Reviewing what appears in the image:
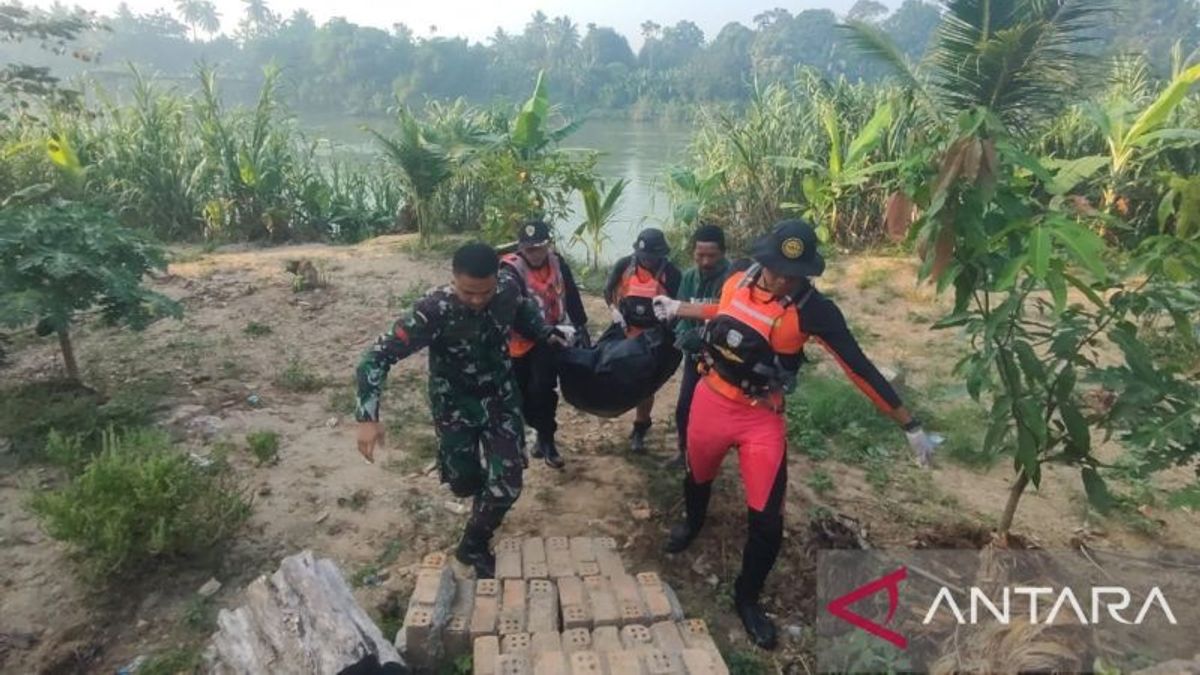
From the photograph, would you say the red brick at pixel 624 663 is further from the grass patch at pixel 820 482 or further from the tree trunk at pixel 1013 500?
the grass patch at pixel 820 482

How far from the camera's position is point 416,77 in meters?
48.9

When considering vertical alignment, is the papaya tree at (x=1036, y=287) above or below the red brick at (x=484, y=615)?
above

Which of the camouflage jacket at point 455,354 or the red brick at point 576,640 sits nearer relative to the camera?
the red brick at point 576,640

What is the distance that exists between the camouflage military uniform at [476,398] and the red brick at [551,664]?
0.91 metres

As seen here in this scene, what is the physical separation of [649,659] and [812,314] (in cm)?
140

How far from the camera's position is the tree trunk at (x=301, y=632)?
7.70 feet

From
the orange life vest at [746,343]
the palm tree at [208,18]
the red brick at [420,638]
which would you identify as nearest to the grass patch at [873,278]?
the orange life vest at [746,343]

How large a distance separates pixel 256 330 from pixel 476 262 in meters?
4.43

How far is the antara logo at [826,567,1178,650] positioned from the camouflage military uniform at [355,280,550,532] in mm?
1545

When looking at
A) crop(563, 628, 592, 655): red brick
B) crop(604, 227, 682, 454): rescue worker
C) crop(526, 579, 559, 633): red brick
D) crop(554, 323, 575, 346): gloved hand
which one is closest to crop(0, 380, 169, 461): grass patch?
crop(554, 323, 575, 346): gloved hand

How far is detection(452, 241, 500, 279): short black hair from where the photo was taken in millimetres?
2910

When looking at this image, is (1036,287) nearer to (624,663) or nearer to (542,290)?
(624,663)

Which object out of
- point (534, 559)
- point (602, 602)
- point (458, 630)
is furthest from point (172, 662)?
point (602, 602)

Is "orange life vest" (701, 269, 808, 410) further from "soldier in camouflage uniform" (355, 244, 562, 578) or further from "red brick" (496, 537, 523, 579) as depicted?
"red brick" (496, 537, 523, 579)
